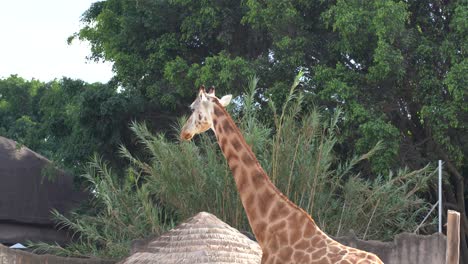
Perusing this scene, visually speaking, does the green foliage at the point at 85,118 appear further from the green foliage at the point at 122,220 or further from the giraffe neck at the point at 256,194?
the giraffe neck at the point at 256,194

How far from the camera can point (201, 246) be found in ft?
28.1

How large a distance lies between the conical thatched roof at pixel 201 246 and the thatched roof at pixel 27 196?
1095 centimetres

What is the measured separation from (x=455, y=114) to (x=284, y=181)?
10.7 feet

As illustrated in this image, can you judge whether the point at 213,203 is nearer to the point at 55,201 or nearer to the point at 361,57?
the point at 361,57

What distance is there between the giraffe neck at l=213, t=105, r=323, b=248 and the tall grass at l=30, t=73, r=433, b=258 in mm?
5164

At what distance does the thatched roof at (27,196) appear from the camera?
1962cm

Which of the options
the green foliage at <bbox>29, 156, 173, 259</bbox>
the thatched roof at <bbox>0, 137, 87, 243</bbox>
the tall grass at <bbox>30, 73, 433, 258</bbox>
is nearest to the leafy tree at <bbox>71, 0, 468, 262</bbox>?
the tall grass at <bbox>30, 73, 433, 258</bbox>

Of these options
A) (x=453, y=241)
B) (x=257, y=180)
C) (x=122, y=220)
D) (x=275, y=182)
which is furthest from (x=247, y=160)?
(x=122, y=220)

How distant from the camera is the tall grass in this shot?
11.7 metres

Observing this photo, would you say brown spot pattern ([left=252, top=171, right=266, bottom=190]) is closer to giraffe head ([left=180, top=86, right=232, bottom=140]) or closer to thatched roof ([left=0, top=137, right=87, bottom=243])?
giraffe head ([left=180, top=86, right=232, bottom=140])

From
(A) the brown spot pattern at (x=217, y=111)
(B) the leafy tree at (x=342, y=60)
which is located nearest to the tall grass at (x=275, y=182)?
(B) the leafy tree at (x=342, y=60)

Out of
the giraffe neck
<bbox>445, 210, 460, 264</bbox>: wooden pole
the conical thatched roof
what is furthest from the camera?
the conical thatched roof

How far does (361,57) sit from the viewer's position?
572 inches

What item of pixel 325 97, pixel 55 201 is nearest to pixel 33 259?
pixel 325 97
